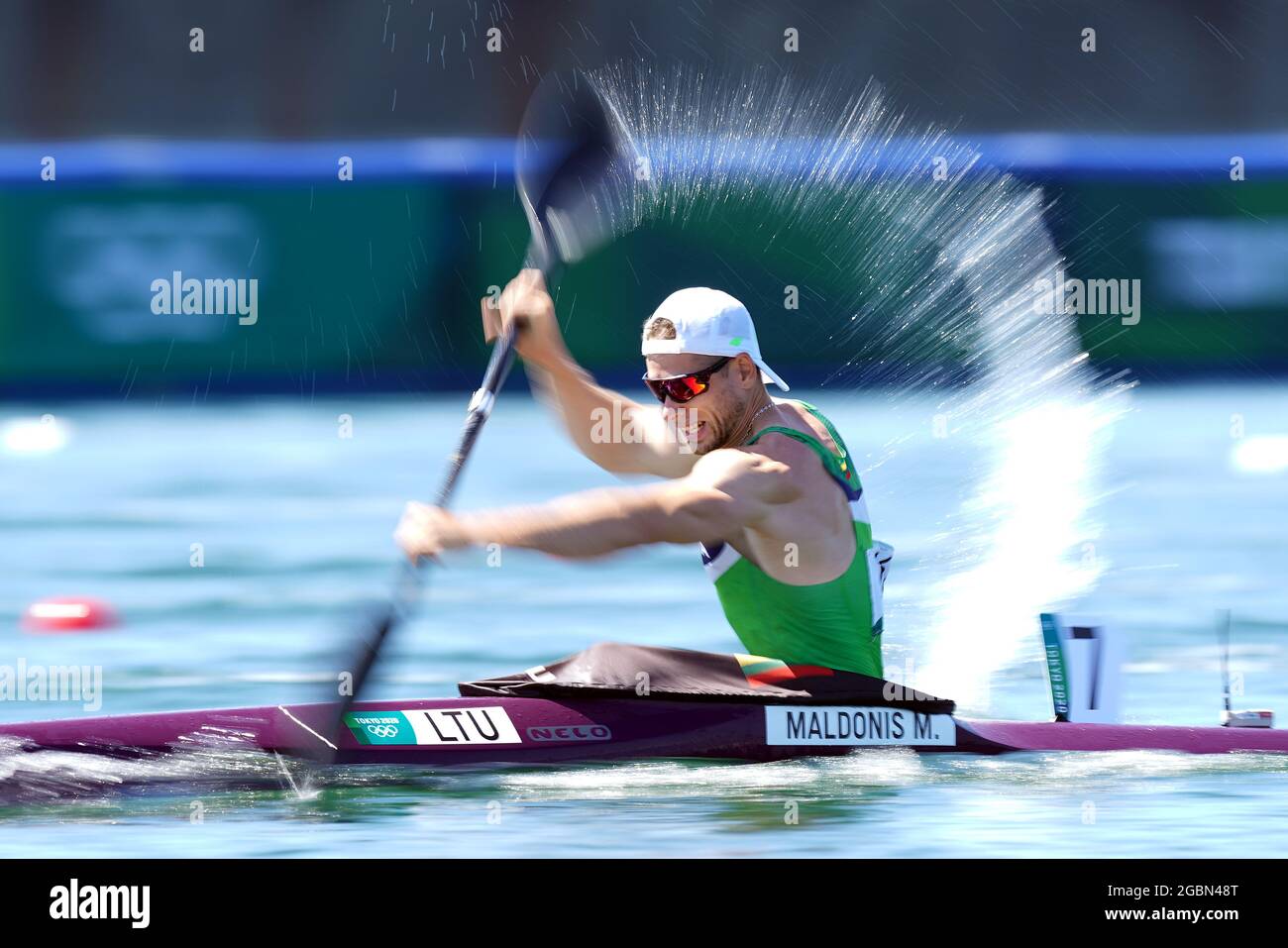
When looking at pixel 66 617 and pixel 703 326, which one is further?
pixel 66 617

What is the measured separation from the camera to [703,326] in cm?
561

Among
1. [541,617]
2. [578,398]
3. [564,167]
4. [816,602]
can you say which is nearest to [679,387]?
[816,602]

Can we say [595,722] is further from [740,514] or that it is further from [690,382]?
[690,382]

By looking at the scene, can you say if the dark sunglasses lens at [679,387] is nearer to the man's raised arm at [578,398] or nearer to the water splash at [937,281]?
the man's raised arm at [578,398]

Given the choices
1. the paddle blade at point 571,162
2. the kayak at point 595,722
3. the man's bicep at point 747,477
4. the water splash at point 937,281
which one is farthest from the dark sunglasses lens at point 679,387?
the water splash at point 937,281

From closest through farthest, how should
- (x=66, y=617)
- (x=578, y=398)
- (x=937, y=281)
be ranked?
(x=578, y=398), (x=66, y=617), (x=937, y=281)

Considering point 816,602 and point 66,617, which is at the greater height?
point 66,617

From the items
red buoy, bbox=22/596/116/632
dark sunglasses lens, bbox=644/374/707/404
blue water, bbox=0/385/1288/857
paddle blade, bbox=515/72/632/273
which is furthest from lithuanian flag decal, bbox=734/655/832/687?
red buoy, bbox=22/596/116/632

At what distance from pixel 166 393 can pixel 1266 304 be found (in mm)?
7953

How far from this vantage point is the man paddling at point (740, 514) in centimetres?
543

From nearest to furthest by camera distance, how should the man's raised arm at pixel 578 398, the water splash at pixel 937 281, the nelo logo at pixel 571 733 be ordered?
the nelo logo at pixel 571 733 < the man's raised arm at pixel 578 398 < the water splash at pixel 937 281

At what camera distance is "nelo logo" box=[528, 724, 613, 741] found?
5.77 m

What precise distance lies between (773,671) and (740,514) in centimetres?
54

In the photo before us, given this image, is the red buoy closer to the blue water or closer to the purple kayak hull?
the blue water
